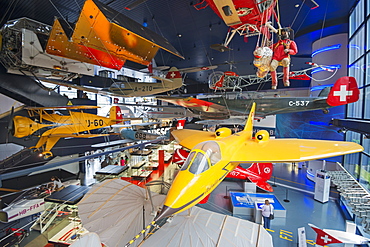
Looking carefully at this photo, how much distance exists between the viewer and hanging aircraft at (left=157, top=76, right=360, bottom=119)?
4893 millimetres

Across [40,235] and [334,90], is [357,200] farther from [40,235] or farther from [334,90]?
[40,235]

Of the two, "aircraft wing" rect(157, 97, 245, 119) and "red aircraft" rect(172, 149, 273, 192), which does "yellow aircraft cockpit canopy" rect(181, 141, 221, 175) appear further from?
"red aircraft" rect(172, 149, 273, 192)

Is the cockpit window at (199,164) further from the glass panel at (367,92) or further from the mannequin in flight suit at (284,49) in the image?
the glass panel at (367,92)

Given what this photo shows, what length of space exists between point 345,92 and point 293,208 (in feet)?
17.0

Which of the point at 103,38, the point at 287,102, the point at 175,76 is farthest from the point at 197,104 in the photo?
the point at 103,38

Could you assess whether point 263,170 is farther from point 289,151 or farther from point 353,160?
point 289,151

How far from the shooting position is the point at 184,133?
205 inches

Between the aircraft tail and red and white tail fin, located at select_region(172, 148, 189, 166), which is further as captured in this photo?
red and white tail fin, located at select_region(172, 148, 189, 166)

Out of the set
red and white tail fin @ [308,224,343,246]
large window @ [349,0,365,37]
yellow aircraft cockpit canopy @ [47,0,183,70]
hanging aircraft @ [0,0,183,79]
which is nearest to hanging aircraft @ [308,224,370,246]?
red and white tail fin @ [308,224,343,246]

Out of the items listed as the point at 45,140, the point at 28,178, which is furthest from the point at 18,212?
the point at 28,178

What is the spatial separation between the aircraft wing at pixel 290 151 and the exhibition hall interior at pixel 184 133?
1.3 inches

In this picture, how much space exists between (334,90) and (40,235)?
10775 millimetres

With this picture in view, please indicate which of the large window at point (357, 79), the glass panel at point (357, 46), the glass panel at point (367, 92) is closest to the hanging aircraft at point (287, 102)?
the glass panel at point (367, 92)

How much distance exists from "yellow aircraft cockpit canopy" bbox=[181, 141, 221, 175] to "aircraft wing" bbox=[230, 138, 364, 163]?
527 millimetres
